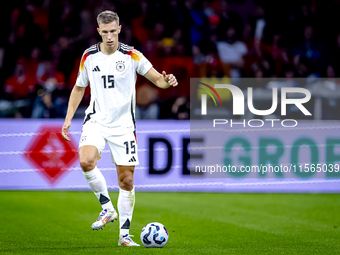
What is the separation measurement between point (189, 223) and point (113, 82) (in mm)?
2493

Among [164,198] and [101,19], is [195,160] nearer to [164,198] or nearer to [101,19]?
[164,198]

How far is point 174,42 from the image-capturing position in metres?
12.3

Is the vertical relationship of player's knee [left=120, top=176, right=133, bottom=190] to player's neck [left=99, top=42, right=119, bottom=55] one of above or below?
below

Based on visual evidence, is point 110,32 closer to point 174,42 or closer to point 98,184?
point 98,184

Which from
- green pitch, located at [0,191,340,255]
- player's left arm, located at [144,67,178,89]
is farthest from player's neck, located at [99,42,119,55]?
green pitch, located at [0,191,340,255]

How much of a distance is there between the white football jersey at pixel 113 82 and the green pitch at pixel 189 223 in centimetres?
124

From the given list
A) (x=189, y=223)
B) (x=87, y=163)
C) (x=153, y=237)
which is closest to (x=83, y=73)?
(x=87, y=163)

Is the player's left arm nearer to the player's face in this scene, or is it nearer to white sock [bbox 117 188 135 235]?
the player's face

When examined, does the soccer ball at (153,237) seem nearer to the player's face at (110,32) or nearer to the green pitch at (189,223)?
the green pitch at (189,223)

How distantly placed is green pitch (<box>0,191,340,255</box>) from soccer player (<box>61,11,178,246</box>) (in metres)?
0.44

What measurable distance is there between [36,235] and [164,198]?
11.6 ft

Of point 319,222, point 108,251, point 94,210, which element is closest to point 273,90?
point 319,222

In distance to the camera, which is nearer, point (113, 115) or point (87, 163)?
point (87, 163)

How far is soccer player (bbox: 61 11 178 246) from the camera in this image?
17.5ft
